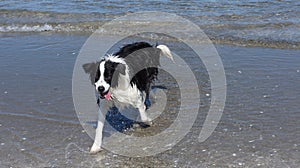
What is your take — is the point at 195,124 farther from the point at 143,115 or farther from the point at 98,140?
the point at 98,140

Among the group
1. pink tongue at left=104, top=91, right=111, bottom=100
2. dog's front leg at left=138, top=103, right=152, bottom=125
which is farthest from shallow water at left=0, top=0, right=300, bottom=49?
pink tongue at left=104, top=91, right=111, bottom=100

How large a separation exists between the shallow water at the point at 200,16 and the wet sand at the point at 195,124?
62.1 inches

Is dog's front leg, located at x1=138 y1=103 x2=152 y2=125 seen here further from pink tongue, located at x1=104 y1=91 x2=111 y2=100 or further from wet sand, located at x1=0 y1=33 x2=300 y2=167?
pink tongue, located at x1=104 y1=91 x2=111 y2=100

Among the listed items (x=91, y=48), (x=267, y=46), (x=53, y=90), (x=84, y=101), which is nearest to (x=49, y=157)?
(x=84, y=101)

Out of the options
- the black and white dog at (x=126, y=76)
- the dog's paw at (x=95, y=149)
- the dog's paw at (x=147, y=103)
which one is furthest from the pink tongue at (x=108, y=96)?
the dog's paw at (x=147, y=103)

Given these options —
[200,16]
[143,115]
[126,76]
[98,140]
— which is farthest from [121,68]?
[200,16]

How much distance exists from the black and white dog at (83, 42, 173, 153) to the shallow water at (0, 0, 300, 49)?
13.5 ft

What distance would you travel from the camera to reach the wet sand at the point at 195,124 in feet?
16.7

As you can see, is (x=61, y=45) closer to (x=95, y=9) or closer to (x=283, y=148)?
(x=95, y=9)

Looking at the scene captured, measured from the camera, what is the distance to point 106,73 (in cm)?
518

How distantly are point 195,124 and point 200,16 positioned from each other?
772 centimetres

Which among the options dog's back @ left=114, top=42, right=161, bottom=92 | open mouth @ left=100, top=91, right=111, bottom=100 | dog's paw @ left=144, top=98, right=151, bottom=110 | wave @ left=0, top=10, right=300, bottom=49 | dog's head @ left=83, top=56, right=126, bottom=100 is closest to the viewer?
dog's head @ left=83, top=56, right=126, bottom=100

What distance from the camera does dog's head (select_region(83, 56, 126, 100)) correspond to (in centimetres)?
507

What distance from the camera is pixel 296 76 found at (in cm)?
757
